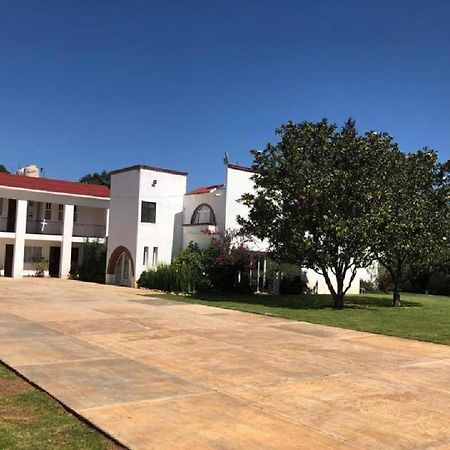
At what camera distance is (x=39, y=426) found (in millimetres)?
5613

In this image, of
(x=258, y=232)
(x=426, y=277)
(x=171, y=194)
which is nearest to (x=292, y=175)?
(x=258, y=232)

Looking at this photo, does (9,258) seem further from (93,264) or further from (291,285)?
(291,285)

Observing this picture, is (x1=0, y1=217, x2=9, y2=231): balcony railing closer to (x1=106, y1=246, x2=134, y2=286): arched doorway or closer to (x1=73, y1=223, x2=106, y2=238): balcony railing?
(x1=73, y1=223, x2=106, y2=238): balcony railing

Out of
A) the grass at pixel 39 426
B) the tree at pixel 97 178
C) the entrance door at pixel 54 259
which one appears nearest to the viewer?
the grass at pixel 39 426

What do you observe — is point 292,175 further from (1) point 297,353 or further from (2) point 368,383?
(2) point 368,383

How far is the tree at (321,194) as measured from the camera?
19516mm

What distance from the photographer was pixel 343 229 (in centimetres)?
1878

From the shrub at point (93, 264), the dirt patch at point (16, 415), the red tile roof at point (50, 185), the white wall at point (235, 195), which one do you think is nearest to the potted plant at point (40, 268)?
the shrub at point (93, 264)

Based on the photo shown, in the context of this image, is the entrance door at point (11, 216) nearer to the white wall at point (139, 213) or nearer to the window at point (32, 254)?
the window at point (32, 254)

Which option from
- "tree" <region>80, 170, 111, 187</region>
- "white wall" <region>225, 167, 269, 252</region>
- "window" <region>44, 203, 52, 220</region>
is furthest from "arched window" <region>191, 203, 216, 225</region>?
"tree" <region>80, 170, 111, 187</region>

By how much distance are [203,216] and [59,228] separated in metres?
12.2

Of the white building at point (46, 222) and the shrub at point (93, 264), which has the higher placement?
the white building at point (46, 222)

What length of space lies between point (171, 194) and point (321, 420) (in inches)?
958

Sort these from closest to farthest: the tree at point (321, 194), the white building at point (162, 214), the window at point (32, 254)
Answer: the tree at point (321, 194)
the white building at point (162, 214)
the window at point (32, 254)
